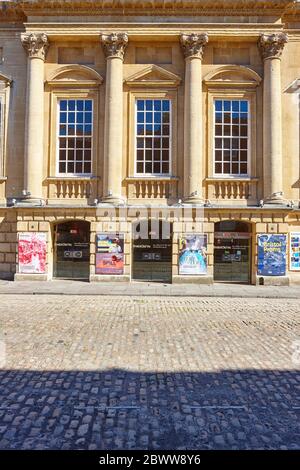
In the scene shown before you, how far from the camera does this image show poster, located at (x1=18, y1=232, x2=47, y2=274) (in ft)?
60.3

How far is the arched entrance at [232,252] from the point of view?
18766 millimetres

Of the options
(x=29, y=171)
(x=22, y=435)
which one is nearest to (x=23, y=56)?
(x=29, y=171)

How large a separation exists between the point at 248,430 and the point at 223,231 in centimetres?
1491

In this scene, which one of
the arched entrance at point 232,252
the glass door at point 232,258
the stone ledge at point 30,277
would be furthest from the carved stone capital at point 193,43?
the stone ledge at point 30,277

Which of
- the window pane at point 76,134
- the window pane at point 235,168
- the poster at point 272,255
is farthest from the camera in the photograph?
the window pane at point 76,134

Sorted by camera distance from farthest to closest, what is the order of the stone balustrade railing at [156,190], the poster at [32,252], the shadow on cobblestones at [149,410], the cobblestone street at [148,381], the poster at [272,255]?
the stone balustrade railing at [156,190]
the poster at [32,252]
the poster at [272,255]
the cobblestone street at [148,381]
the shadow on cobblestones at [149,410]

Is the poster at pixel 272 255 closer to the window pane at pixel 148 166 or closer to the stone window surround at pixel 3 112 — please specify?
the window pane at pixel 148 166

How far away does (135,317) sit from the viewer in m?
10.4

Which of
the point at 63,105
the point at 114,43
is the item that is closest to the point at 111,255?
the point at 63,105

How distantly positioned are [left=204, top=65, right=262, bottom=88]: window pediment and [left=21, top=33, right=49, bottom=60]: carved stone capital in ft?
27.7

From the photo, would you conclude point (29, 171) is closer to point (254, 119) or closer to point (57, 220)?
point (57, 220)

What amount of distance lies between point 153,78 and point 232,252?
32.3ft

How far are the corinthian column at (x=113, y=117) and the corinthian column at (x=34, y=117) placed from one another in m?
3.34

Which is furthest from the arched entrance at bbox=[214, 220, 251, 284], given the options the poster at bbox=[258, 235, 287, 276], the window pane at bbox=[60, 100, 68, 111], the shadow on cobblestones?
the shadow on cobblestones
